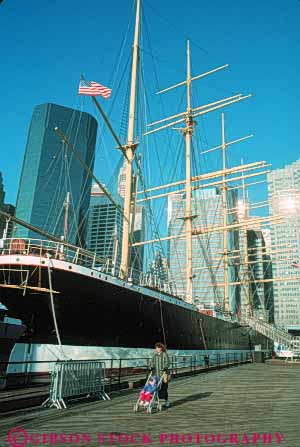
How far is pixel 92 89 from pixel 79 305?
9.11 meters

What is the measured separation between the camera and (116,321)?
51.2 feet

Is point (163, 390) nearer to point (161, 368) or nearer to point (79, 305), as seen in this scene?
point (161, 368)

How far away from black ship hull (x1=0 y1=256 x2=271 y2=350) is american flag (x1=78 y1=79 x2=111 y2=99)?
24.6ft

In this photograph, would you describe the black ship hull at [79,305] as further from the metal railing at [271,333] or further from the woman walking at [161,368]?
the metal railing at [271,333]

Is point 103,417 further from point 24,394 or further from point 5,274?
point 5,274

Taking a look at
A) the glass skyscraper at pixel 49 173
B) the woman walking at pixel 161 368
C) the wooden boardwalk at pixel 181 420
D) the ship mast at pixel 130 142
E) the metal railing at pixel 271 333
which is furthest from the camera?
the glass skyscraper at pixel 49 173

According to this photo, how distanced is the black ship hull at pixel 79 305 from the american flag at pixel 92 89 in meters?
7.49

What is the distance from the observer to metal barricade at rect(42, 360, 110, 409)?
7652 millimetres

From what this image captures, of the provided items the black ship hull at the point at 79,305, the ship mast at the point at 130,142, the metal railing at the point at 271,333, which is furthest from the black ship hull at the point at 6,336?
the metal railing at the point at 271,333

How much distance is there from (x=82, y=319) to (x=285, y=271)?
103m

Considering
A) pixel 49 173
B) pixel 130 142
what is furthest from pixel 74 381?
pixel 49 173

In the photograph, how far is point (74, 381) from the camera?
324 inches

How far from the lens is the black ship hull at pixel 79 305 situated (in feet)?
43.4

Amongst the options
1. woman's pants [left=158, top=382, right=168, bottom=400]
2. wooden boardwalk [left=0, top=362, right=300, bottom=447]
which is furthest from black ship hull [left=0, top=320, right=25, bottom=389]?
woman's pants [left=158, top=382, right=168, bottom=400]
